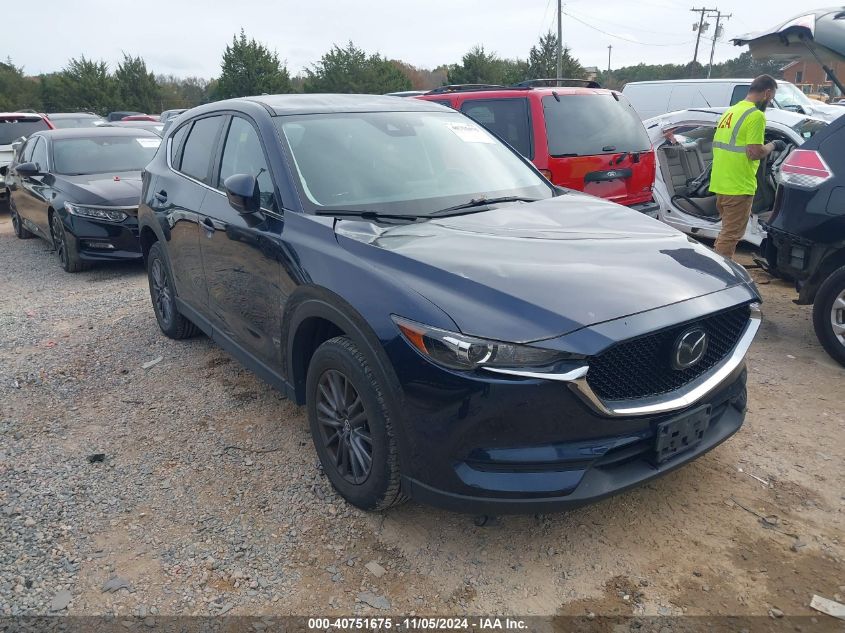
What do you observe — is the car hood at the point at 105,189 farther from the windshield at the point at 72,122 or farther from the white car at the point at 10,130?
the windshield at the point at 72,122

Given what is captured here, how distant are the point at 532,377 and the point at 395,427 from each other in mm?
594

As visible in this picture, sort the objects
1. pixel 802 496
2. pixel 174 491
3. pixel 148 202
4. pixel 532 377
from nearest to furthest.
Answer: pixel 532 377 < pixel 802 496 < pixel 174 491 < pixel 148 202

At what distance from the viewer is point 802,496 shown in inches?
120

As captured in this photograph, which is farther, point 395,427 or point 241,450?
point 241,450

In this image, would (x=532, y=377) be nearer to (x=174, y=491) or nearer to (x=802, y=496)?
(x=802, y=496)

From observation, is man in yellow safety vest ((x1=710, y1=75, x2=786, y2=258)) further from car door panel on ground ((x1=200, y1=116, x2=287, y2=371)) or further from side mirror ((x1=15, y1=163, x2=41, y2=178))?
side mirror ((x1=15, y1=163, x2=41, y2=178))

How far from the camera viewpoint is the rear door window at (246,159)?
3.38m

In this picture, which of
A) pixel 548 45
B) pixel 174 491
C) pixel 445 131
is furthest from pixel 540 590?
pixel 548 45

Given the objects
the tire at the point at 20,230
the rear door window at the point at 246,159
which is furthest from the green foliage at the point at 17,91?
the rear door window at the point at 246,159

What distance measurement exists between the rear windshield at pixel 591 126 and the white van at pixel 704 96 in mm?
6007

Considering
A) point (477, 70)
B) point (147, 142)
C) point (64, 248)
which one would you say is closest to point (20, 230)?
point (147, 142)

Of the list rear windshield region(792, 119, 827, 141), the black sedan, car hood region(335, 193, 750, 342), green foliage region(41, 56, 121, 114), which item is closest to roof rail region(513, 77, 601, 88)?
rear windshield region(792, 119, 827, 141)

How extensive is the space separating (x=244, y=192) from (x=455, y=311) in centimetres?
145

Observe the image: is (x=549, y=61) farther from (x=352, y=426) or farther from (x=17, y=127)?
(x=352, y=426)
